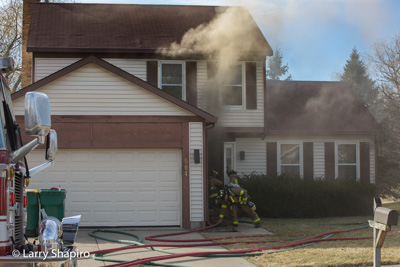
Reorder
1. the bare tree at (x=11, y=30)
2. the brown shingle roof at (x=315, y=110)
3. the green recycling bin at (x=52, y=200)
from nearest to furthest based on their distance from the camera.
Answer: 1. the green recycling bin at (x=52, y=200)
2. the brown shingle roof at (x=315, y=110)
3. the bare tree at (x=11, y=30)

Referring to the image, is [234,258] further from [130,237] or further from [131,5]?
[131,5]

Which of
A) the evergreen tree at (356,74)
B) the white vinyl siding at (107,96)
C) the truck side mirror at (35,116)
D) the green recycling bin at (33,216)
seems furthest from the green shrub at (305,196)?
the evergreen tree at (356,74)

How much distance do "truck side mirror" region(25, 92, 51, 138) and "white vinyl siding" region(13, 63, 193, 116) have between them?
8701 millimetres

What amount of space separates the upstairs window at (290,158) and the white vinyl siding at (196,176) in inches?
226

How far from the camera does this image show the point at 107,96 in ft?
40.8

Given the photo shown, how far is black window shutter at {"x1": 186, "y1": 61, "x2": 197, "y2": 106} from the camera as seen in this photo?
1559 centimetres

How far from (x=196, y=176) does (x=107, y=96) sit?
3229 millimetres

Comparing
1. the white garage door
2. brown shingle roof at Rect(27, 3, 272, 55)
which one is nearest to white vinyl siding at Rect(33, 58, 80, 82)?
brown shingle roof at Rect(27, 3, 272, 55)

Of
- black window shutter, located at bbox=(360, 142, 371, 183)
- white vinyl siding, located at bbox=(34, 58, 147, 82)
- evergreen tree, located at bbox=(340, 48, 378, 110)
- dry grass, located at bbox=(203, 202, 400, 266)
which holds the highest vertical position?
evergreen tree, located at bbox=(340, 48, 378, 110)

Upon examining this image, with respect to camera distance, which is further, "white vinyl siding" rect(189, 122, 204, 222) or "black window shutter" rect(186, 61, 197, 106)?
"black window shutter" rect(186, 61, 197, 106)

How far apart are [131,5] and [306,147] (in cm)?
890

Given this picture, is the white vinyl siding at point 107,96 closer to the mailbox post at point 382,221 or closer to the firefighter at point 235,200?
the firefighter at point 235,200

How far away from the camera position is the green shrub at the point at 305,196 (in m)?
15.2

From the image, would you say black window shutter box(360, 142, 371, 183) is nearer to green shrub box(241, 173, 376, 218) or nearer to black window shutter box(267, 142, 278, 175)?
Result: green shrub box(241, 173, 376, 218)
